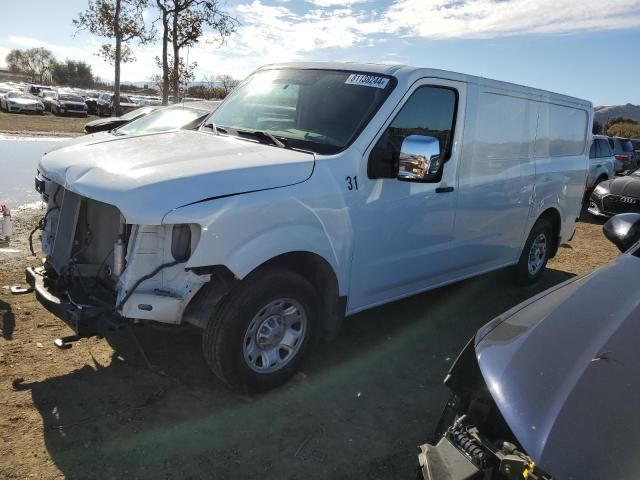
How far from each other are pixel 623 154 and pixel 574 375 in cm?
2085

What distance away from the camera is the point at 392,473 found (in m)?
2.99

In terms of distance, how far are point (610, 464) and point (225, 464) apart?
6.53 ft

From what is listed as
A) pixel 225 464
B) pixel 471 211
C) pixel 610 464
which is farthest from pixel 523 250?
pixel 610 464

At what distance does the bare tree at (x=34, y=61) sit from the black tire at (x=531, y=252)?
92.1 metres

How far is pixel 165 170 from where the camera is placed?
309 cm

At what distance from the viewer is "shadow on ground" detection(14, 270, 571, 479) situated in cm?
294

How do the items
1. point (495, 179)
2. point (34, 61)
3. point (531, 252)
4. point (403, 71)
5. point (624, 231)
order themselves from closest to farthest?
point (624, 231), point (403, 71), point (495, 179), point (531, 252), point (34, 61)

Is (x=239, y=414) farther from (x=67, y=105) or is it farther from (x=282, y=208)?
(x=67, y=105)

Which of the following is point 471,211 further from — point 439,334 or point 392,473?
point 392,473

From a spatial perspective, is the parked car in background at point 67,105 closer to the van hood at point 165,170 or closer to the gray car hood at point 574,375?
the van hood at point 165,170

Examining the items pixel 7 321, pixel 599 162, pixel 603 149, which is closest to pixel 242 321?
pixel 7 321

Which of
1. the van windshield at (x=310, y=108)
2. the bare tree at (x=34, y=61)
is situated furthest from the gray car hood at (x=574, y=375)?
the bare tree at (x=34, y=61)

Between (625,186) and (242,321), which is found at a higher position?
(625,186)

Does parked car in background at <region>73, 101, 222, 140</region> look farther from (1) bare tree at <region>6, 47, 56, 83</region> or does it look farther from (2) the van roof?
(1) bare tree at <region>6, 47, 56, 83</region>
